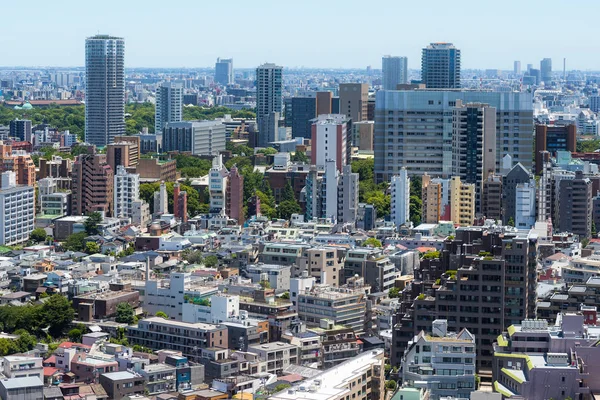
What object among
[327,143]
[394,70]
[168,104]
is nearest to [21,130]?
[168,104]

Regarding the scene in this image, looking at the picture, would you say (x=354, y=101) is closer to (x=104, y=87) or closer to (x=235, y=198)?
(x=104, y=87)

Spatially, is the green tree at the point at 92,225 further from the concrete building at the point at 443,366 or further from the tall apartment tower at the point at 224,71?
the tall apartment tower at the point at 224,71

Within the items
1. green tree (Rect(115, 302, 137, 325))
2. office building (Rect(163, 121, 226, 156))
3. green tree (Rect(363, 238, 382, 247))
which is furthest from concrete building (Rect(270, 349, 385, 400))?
office building (Rect(163, 121, 226, 156))

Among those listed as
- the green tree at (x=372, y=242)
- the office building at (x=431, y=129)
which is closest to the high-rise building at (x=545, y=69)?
the office building at (x=431, y=129)

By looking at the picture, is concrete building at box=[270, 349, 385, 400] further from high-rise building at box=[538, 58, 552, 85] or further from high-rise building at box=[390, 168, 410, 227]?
high-rise building at box=[538, 58, 552, 85]

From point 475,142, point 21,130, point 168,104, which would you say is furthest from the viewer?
point 168,104

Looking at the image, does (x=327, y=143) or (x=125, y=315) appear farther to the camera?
(x=327, y=143)

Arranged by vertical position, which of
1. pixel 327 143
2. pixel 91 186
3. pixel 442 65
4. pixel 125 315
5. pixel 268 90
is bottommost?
pixel 125 315
